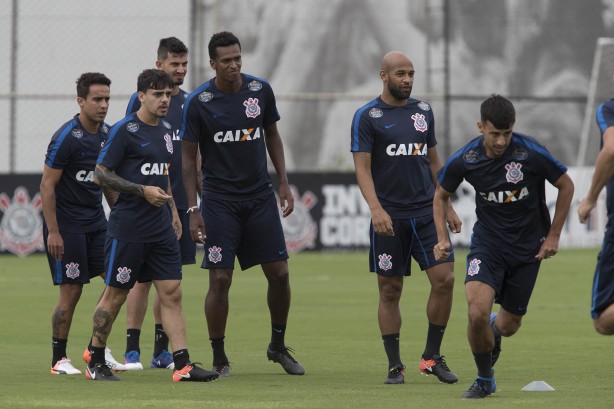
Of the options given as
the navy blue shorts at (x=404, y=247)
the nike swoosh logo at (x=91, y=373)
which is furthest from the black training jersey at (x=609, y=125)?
the nike swoosh logo at (x=91, y=373)

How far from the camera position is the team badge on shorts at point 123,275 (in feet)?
33.6

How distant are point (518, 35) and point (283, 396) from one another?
36586 millimetres

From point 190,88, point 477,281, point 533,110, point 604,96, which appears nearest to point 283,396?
point 477,281

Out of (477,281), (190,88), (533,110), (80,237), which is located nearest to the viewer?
(477,281)

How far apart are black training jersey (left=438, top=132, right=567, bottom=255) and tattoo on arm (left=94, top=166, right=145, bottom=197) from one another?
2.21 metres

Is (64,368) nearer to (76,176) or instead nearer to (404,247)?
(76,176)

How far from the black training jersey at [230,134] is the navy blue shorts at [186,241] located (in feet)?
2.85

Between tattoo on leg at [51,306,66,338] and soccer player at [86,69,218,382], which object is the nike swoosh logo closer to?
soccer player at [86,69,218,382]

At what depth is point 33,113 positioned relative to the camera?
28.9 m

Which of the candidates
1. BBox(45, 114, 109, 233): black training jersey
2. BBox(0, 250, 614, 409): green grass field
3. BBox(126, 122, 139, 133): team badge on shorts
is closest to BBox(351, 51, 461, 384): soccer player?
BBox(0, 250, 614, 409): green grass field

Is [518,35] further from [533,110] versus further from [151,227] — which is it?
[151,227]

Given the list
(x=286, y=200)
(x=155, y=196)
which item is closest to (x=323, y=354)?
(x=286, y=200)

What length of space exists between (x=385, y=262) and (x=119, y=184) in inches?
80.8

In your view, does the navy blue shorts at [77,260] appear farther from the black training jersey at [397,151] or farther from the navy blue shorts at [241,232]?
the black training jersey at [397,151]
